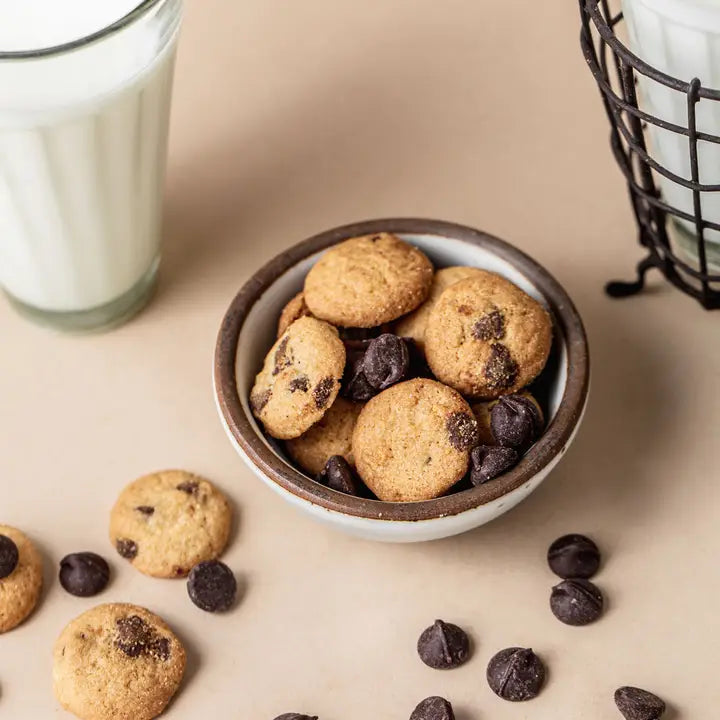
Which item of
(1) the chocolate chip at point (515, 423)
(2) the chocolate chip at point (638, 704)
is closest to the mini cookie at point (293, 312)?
(1) the chocolate chip at point (515, 423)

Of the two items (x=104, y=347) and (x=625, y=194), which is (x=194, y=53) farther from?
(x=625, y=194)

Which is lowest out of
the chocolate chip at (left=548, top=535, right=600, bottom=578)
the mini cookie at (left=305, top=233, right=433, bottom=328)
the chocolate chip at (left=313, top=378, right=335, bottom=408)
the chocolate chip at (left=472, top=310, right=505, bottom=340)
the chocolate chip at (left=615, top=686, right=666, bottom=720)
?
the chocolate chip at (left=615, top=686, right=666, bottom=720)

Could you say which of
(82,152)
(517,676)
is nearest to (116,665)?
(517,676)

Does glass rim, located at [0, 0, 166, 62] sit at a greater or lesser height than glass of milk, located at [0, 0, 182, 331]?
greater

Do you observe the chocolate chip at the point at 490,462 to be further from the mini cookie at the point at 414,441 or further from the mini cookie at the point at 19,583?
the mini cookie at the point at 19,583

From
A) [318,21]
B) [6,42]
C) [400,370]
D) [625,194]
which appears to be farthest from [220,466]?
[318,21]

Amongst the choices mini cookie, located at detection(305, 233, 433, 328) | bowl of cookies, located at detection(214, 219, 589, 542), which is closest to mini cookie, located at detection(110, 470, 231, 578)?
bowl of cookies, located at detection(214, 219, 589, 542)

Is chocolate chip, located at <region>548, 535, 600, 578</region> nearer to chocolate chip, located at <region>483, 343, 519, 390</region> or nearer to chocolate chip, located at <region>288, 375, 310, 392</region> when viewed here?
chocolate chip, located at <region>483, 343, 519, 390</region>
